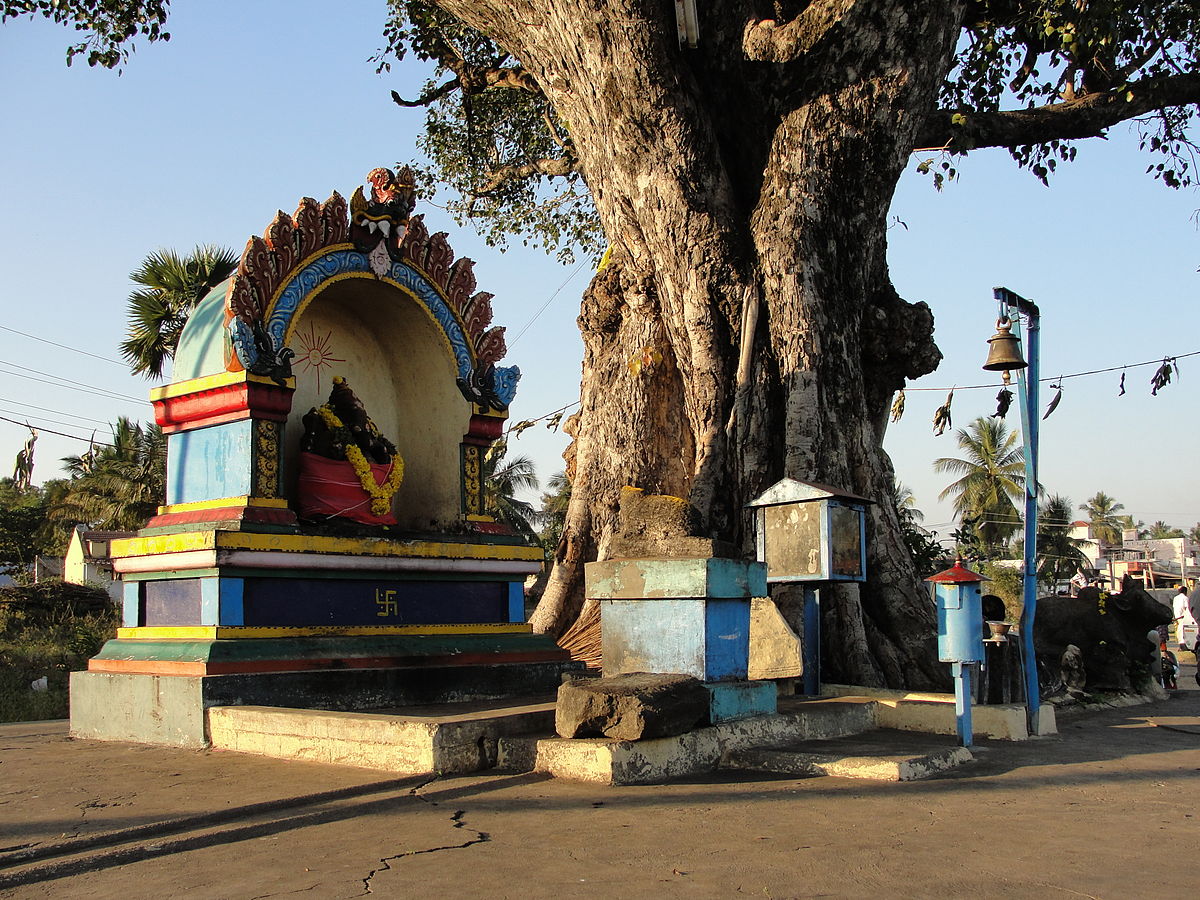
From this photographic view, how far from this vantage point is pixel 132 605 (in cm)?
820

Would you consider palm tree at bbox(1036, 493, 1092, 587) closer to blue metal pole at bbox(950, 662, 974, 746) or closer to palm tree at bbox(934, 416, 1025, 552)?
palm tree at bbox(934, 416, 1025, 552)

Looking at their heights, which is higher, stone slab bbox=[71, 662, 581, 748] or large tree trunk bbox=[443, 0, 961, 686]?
large tree trunk bbox=[443, 0, 961, 686]

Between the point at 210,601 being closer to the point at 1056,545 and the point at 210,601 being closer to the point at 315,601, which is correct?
the point at 315,601

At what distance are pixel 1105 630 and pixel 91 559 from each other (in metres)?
24.2

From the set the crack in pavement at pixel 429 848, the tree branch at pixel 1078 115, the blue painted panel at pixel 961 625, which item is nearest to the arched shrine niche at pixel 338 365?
the crack in pavement at pixel 429 848

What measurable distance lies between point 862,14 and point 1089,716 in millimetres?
6199

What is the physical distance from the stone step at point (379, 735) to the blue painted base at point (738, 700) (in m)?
0.98

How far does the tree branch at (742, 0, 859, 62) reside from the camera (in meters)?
9.23

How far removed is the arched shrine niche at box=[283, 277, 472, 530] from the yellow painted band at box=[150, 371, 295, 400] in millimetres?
1118

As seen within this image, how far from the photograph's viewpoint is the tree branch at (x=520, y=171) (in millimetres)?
15477

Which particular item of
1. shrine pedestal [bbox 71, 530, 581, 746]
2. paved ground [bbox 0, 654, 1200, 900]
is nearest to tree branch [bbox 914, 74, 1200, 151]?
shrine pedestal [bbox 71, 530, 581, 746]

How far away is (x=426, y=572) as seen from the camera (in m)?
8.82

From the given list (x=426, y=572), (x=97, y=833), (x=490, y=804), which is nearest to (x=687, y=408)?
(x=426, y=572)

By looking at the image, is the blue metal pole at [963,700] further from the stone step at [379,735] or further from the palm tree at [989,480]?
the palm tree at [989,480]
